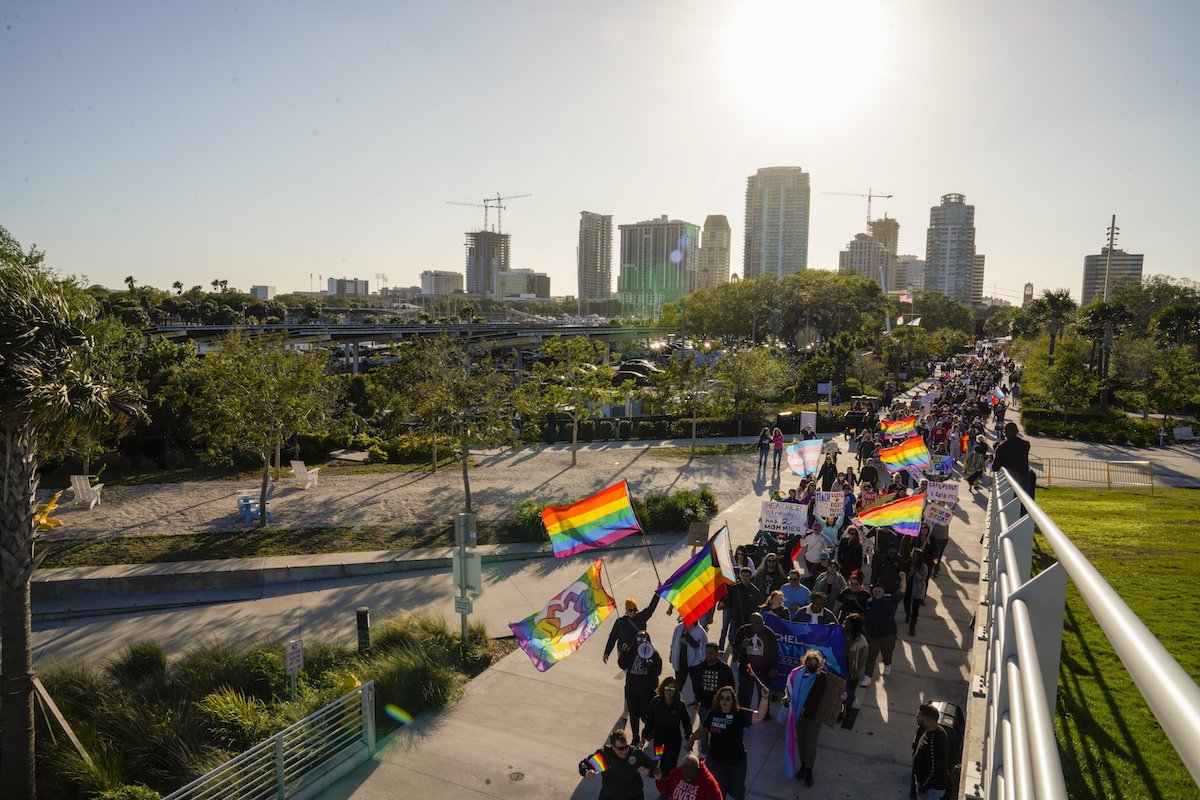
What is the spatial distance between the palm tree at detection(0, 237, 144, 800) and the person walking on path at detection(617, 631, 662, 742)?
6.77 m

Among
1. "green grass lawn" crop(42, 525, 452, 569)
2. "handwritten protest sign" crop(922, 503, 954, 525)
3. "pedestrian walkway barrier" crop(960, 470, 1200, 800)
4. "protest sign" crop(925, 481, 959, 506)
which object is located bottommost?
"green grass lawn" crop(42, 525, 452, 569)

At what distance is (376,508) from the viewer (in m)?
21.1

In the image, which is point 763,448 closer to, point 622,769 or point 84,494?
point 84,494

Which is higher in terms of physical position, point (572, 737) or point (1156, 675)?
point (1156, 675)

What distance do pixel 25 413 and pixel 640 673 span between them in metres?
7.37

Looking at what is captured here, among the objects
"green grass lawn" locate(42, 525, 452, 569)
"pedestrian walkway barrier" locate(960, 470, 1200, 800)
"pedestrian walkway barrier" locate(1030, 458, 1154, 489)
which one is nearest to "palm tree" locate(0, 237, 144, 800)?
"green grass lawn" locate(42, 525, 452, 569)

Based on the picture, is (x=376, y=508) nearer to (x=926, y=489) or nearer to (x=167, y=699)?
(x=167, y=699)

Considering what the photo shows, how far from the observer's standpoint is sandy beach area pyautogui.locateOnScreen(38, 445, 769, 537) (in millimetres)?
19547

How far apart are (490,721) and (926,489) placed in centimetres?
987

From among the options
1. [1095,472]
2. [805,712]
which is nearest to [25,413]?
[805,712]

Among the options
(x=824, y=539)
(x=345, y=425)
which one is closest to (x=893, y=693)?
(x=824, y=539)

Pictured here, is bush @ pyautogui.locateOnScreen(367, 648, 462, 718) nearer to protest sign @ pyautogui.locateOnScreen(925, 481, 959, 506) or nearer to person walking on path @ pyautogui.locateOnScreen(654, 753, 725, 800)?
person walking on path @ pyautogui.locateOnScreen(654, 753, 725, 800)

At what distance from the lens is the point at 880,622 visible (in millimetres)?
10805

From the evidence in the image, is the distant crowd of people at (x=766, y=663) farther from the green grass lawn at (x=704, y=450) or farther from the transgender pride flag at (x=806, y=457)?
the green grass lawn at (x=704, y=450)
